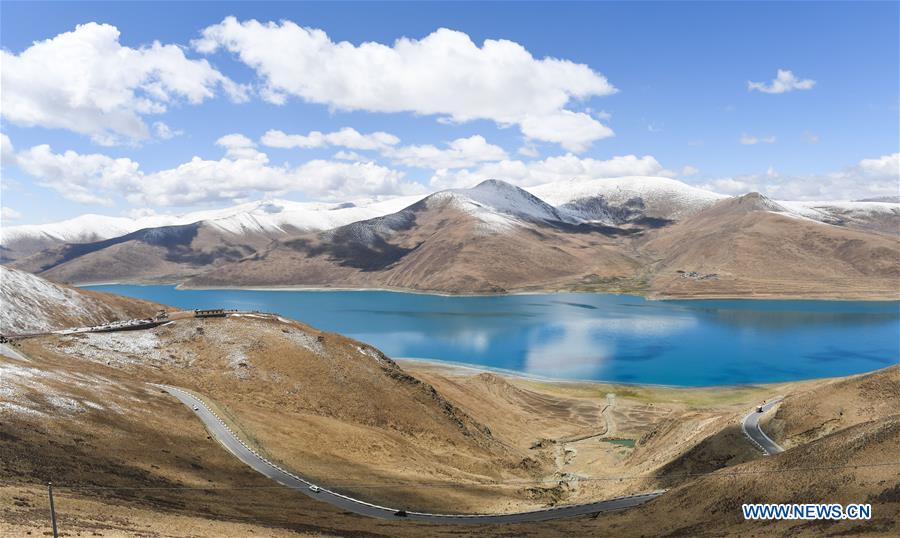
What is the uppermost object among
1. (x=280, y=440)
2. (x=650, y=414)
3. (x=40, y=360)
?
(x=40, y=360)

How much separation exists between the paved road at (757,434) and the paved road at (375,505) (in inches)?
534

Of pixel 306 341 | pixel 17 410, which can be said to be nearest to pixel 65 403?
pixel 17 410

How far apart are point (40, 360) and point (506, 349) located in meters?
124

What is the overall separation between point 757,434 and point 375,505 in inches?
1698

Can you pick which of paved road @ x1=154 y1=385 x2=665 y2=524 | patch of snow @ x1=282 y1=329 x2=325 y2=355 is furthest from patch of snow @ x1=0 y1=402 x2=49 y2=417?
A: patch of snow @ x1=282 y1=329 x2=325 y2=355

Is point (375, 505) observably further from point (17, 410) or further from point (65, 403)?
point (17, 410)

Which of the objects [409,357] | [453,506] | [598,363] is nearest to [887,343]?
[598,363]

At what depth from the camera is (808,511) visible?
114ft

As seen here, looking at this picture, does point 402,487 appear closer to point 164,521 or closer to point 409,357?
point 164,521

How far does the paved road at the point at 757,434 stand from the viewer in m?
58.5

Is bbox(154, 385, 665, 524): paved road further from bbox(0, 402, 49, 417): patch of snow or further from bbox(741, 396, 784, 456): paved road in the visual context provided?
bbox(0, 402, 49, 417): patch of snow

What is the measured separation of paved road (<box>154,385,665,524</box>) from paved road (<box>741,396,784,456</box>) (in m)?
13.6

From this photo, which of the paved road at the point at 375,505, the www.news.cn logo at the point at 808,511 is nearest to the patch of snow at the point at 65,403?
the paved road at the point at 375,505

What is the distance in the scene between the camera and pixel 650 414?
106m
